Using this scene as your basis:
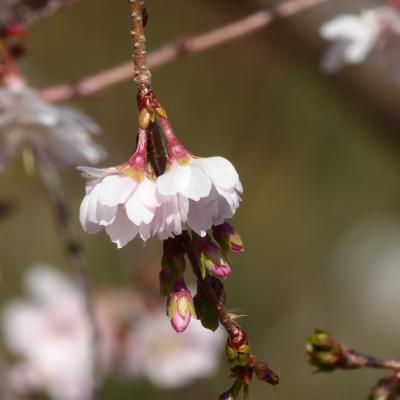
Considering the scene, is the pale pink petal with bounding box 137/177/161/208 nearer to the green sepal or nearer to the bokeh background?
the green sepal

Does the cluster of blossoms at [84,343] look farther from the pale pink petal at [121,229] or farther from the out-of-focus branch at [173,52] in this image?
the pale pink petal at [121,229]

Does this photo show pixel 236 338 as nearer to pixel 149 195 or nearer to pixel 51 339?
pixel 149 195

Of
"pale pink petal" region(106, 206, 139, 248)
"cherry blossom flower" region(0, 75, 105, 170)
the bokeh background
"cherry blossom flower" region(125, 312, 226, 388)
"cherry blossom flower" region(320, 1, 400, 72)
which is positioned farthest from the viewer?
the bokeh background

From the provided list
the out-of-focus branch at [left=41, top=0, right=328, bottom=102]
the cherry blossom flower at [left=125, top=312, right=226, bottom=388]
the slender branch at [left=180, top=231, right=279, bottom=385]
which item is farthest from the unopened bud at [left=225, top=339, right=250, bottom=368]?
the cherry blossom flower at [left=125, top=312, right=226, bottom=388]

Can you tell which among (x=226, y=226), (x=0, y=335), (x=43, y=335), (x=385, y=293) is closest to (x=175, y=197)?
(x=226, y=226)

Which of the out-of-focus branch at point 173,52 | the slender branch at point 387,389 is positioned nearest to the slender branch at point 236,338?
the slender branch at point 387,389

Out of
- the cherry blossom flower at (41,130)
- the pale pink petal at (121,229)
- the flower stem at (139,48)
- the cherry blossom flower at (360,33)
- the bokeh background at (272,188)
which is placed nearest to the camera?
the flower stem at (139,48)
